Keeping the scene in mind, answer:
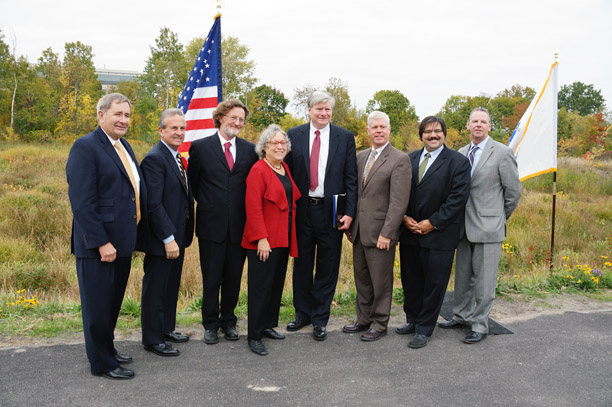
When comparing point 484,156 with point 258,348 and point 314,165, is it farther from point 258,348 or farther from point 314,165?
point 258,348

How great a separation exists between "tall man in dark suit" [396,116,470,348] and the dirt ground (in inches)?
23.4

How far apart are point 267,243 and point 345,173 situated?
1.15 m

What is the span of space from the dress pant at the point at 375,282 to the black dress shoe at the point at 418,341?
0.35 metres

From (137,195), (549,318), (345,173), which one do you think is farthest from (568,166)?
(137,195)

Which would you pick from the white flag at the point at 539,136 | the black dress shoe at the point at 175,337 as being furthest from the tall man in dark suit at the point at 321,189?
the white flag at the point at 539,136

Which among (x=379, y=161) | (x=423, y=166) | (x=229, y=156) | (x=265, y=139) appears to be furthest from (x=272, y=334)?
(x=423, y=166)

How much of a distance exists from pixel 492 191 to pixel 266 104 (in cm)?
3756

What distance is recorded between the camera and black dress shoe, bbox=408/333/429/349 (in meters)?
4.36

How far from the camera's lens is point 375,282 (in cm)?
468

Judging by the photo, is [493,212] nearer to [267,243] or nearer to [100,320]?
[267,243]

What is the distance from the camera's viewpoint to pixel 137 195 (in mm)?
3795

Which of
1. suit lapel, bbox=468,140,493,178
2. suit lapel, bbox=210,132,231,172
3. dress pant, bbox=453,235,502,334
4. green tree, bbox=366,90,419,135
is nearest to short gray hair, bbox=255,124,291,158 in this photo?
suit lapel, bbox=210,132,231,172

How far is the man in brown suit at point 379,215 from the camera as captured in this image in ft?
14.7

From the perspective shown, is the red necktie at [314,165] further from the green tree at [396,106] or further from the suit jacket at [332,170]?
the green tree at [396,106]
